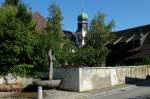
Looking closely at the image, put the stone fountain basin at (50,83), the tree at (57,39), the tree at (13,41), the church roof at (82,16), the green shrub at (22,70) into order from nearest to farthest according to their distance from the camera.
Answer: the stone fountain basin at (50,83) < the green shrub at (22,70) < the tree at (13,41) < the tree at (57,39) < the church roof at (82,16)

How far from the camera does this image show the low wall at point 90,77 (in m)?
26.4

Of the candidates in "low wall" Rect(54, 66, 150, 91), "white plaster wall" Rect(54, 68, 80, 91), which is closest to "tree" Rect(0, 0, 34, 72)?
"low wall" Rect(54, 66, 150, 91)

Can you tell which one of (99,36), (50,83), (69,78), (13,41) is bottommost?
(50,83)

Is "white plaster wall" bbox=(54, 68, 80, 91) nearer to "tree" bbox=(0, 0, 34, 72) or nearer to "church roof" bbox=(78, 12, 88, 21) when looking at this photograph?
"tree" bbox=(0, 0, 34, 72)

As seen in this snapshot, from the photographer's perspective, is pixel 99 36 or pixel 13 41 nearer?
pixel 13 41

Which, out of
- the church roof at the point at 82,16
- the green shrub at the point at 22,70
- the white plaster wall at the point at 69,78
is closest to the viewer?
the white plaster wall at the point at 69,78

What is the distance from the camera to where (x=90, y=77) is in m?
27.1

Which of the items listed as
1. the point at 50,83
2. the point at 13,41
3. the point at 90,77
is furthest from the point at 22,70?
the point at 90,77

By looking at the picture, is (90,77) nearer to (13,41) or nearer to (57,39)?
(13,41)

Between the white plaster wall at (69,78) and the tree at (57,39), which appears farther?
the tree at (57,39)

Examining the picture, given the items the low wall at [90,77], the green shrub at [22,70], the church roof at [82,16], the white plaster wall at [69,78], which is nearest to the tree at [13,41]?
the green shrub at [22,70]

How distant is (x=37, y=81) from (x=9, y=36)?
6.66 m

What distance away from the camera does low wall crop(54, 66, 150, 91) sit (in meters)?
26.4

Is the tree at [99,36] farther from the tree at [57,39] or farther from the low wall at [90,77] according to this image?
the low wall at [90,77]
